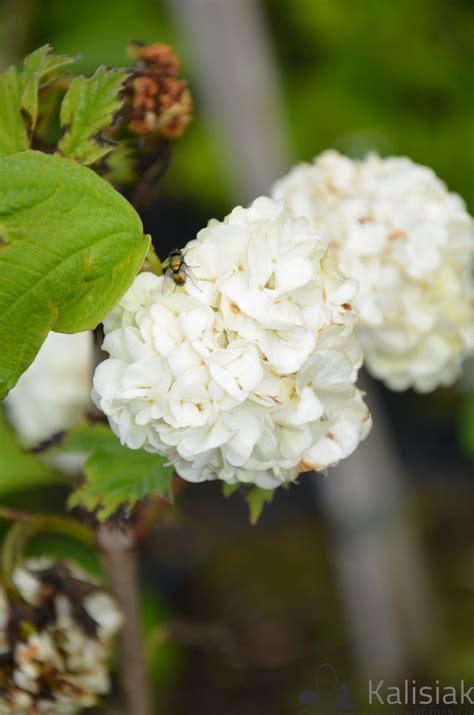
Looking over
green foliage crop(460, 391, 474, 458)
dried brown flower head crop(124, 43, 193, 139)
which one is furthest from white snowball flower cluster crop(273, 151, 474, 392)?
green foliage crop(460, 391, 474, 458)

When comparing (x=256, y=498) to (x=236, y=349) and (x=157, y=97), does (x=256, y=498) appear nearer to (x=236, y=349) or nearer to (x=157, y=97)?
(x=236, y=349)

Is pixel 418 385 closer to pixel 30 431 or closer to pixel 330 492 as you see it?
pixel 30 431

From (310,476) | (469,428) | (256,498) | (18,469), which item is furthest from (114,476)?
(310,476)

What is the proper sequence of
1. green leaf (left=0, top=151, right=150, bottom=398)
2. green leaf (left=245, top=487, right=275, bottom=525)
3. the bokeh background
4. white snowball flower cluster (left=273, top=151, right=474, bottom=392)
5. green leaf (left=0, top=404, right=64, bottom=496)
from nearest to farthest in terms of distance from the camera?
green leaf (left=0, top=151, right=150, bottom=398)
green leaf (left=245, top=487, right=275, bottom=525)
white snowball flower cluster (left=273, top=151, right=474, bottom=392)
green leaf (left=0, top=404, right=64, bottom=496)
the bokeh background

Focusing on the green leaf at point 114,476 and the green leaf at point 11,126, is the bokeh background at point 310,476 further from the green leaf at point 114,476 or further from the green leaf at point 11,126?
the green leaf at point 11,126

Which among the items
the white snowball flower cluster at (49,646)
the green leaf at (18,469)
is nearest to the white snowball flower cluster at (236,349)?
the white snowball flower cluster at (49,646)

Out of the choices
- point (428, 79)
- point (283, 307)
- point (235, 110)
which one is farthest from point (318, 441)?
point (428, 79)

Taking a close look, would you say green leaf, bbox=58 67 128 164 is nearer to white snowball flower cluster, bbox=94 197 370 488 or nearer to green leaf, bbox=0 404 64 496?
white snowball flower cluster, bbox=94 197 370 488
